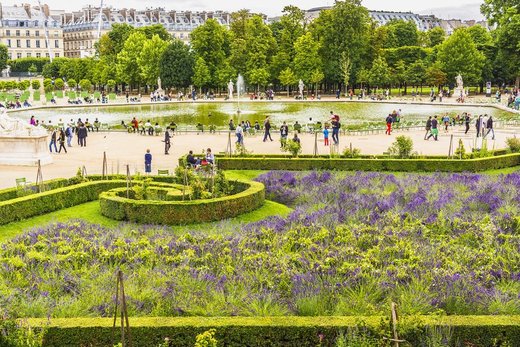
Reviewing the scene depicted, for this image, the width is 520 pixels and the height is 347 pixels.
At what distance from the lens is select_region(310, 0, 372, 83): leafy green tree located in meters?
83.6

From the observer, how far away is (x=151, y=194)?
18969 millimetres

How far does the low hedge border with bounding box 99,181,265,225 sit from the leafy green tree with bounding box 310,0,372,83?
224ft

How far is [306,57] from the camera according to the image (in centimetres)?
8288

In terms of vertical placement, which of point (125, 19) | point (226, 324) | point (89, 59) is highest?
point (125, 19)

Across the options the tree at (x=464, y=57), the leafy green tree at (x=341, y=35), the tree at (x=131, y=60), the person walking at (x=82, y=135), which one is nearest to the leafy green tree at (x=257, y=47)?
the leafy green tree at (x=341, y=35)

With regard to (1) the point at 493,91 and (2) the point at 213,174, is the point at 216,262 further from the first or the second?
(1) the point at 493,91

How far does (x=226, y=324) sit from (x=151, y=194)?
10.1 metres

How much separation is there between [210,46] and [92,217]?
6979 centimetres

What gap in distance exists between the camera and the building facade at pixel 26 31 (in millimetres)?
141125

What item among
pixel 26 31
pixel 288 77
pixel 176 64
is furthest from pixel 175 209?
pixel 26 31

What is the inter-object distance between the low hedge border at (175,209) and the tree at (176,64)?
66.0 meters

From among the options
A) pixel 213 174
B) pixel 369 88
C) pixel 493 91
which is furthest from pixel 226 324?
pixel 493 91

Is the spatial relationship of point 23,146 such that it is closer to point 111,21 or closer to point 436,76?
point 436,76

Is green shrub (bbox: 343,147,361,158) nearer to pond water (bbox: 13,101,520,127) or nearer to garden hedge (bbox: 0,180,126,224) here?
garden hedge (bbox: 0,180,126,224)
